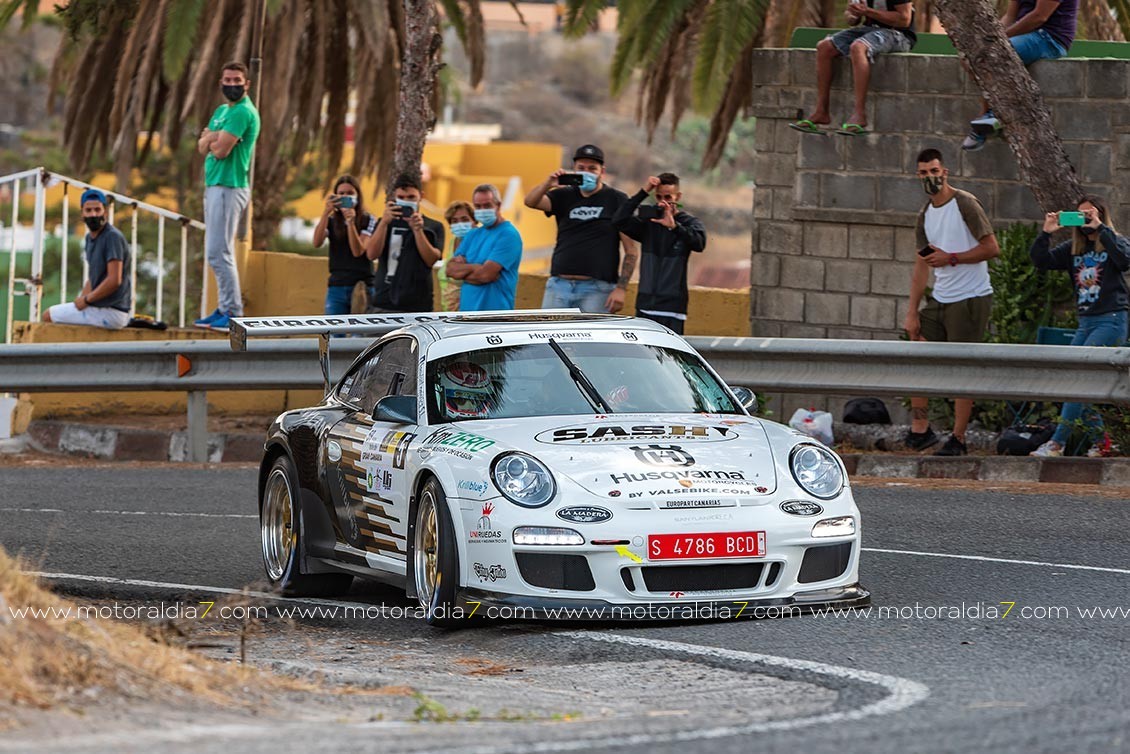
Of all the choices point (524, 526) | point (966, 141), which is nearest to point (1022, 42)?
point (966, 141)

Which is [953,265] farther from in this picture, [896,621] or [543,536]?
[543,536]

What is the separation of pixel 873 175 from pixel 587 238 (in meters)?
3.03

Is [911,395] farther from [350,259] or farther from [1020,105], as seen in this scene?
[350,259]

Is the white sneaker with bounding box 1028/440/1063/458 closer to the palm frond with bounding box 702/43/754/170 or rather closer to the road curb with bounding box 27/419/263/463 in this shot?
the road curb with bounding box 27/419/263/463

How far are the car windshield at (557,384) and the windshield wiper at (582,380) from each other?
2cm

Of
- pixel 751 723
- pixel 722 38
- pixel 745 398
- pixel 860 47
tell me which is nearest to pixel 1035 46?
pixel 860 47

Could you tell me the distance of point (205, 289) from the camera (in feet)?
59.3

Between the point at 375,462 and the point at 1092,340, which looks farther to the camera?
the point at 1092,340

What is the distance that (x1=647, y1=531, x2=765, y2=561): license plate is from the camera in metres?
7.59

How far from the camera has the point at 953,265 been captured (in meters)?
13.4

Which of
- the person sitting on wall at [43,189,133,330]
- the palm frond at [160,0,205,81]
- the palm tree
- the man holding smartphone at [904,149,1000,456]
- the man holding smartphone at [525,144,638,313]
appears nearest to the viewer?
the man holding smartphone at [904,149,1000,456]

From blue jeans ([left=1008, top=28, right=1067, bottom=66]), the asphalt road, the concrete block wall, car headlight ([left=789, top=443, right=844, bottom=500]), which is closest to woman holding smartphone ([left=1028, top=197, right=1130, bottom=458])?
the asphalt road

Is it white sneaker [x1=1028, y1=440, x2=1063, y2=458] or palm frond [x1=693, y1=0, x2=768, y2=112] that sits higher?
palm frond [x1=693, y1=0, x2=768, y2=112]

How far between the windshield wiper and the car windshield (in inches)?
0.7
